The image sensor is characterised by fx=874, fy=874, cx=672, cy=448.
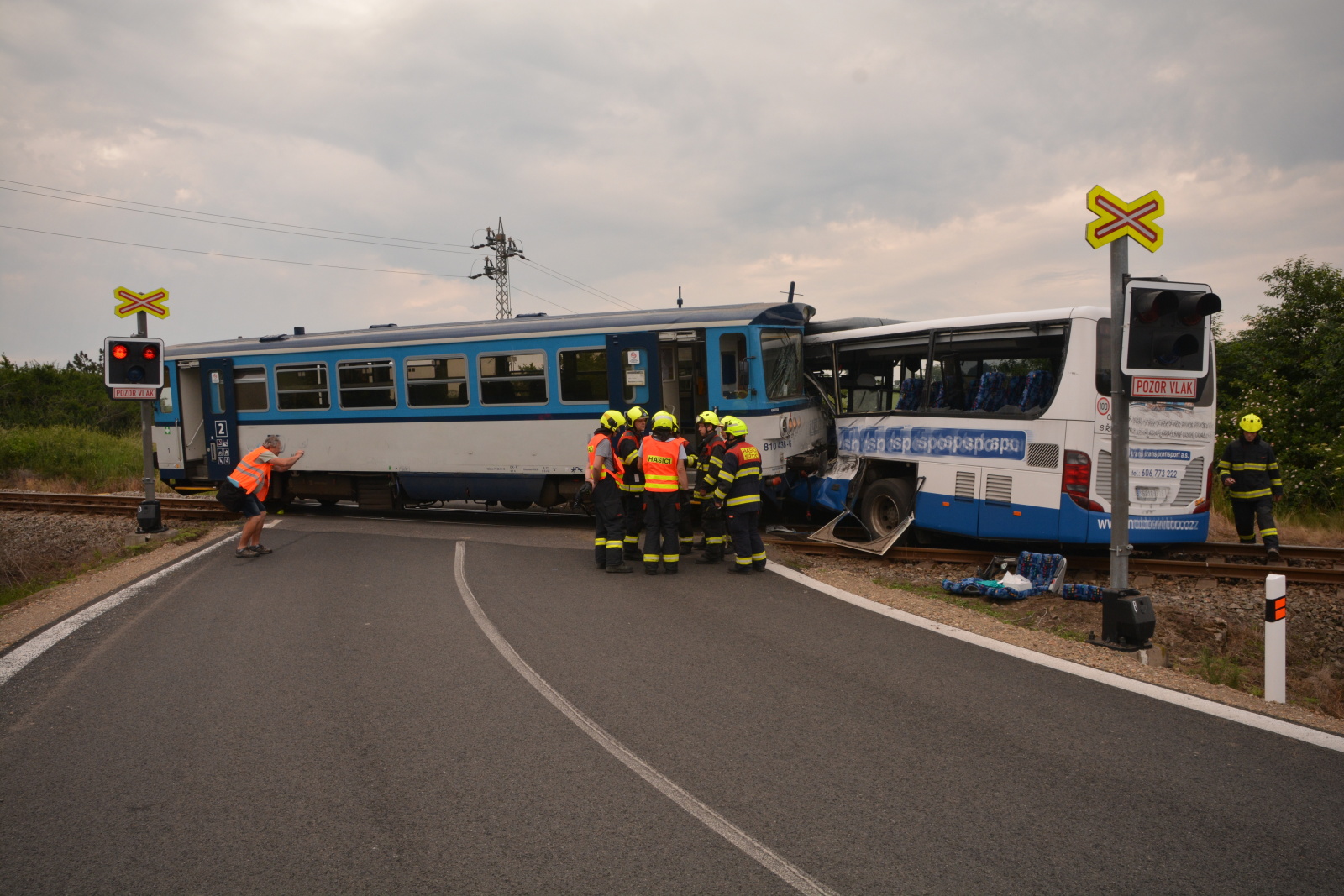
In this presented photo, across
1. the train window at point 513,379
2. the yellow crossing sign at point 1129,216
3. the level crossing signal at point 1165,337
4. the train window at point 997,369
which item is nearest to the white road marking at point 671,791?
the level crossing signal at point 1165,337

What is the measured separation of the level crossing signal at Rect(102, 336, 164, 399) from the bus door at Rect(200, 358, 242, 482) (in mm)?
3793

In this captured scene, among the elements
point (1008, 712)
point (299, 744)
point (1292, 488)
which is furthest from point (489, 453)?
point (1292, 488)

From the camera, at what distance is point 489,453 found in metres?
13.3

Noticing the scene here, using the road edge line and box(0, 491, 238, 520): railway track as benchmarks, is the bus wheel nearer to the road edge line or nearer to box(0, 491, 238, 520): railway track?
the road edge line

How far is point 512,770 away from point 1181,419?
24.2 ft

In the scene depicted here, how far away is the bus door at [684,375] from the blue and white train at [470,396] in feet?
0.06

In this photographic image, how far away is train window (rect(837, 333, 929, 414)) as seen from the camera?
1037cm

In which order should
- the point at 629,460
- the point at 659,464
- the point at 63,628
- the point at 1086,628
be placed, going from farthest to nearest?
the point at 629,460, the point at 659,464, the point at 63,628, the point at 1086,628

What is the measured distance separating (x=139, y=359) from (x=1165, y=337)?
39.0 feet

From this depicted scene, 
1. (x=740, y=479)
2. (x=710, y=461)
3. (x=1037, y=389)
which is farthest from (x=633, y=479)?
(x=1037, y=389)

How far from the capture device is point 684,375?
480 inches

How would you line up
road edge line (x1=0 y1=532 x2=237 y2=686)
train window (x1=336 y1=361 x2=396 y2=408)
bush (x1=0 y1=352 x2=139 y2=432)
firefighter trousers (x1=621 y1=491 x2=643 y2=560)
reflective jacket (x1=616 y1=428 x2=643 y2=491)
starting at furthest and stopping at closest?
bush (x1=0 y1=352 x2=139 y2=432) → train window (x1=336 y1=361 x2=396 y2=408) → firefighter trousers (x1=621 y1=491 x2=643 y2=560) → reflective jacket (x1=616 y1=428 x2=643 y2=491) → road edge line (x1=0 y1=532 x2=237 y2=686)

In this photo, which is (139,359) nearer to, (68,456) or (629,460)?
(629,460)

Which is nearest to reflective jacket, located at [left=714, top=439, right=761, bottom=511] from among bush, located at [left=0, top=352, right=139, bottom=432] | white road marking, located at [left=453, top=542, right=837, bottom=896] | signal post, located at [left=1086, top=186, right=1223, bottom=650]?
white road marking, located at [left=453, top=542, right=837, bottom=896]
